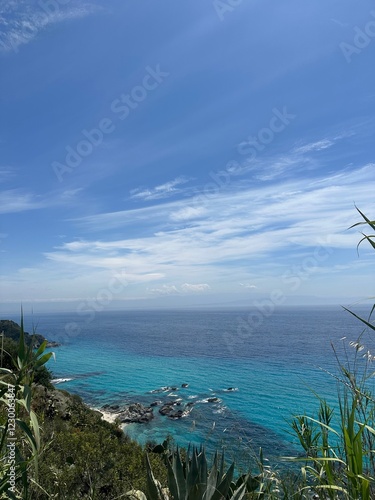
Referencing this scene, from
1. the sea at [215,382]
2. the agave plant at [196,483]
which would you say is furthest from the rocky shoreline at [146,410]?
the agave plant at [196,483]

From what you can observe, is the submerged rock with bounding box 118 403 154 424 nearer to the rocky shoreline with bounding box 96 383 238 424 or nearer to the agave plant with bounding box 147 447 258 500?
the rocky shoreline with bounding box 96 383 238 424

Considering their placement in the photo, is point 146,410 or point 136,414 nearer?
point 136,414

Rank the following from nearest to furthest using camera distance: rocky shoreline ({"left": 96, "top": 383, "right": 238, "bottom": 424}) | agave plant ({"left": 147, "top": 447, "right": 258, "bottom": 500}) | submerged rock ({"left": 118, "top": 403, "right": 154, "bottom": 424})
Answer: agave plant ({"left": 147, "top": 447, "right": 258, "bottom": 500})
submerged rock ({"left": 118, "top": 403, "right": 154, "bottom": 424})
rocky shoreline ({"left": 96, "top": 383, "right": 238, "bottom": 424})

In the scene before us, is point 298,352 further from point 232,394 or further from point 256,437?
point 256,437

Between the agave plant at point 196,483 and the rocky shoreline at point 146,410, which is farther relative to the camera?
the rocky shoreline at point 146,410

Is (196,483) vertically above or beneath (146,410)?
above

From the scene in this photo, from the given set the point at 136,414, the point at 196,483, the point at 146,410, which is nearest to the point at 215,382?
the point at 146,410

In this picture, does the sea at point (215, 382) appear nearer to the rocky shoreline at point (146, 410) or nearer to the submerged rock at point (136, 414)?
the rocky shoreline at point (146, 410)

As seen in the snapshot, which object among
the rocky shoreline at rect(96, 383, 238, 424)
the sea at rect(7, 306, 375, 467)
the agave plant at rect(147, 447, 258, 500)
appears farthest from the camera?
the rocky shoreline at rect(96, 383, 238, 424)

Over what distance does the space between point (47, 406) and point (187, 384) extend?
26.7 metres

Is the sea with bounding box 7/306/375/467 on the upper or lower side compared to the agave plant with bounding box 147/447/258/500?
lower

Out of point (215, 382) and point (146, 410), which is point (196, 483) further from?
point (215, 382)

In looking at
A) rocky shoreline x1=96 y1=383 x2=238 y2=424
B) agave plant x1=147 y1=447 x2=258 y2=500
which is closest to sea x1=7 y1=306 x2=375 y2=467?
rocky shoreline x1=96 y1=383 x2=238 y2=424

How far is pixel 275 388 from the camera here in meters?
35.1
